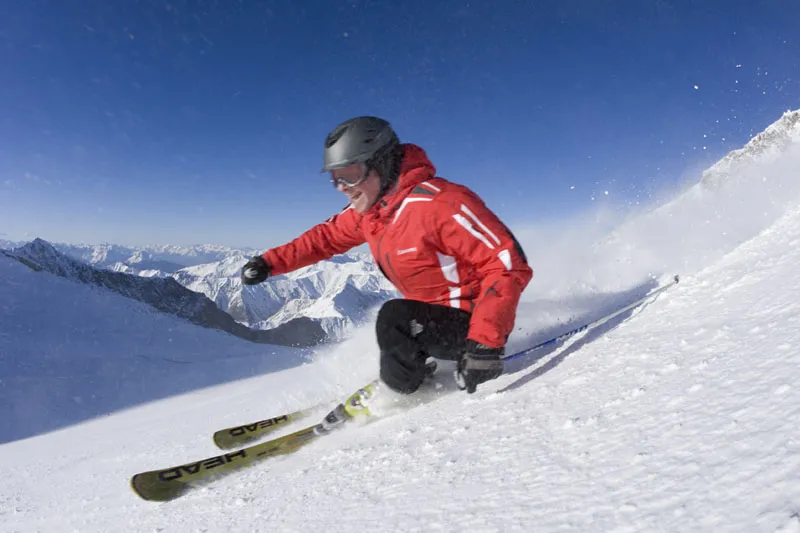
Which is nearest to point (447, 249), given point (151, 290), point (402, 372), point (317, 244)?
point (402, 372)

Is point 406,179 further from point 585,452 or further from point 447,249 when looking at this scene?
point 585,452

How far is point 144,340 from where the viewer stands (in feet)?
123

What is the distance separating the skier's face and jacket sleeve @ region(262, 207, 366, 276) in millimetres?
869

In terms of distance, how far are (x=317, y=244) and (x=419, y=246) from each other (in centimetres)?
154

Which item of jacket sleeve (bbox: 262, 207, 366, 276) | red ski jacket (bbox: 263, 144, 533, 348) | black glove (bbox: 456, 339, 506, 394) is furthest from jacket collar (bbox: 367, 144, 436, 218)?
black glove (bbox: 456, 339, 506, 394)

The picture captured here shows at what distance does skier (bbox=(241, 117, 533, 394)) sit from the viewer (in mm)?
2842

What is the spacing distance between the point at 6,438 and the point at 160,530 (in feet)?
86.2

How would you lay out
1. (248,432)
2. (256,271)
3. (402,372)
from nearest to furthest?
(402,372) → (248,432) → (256,271)

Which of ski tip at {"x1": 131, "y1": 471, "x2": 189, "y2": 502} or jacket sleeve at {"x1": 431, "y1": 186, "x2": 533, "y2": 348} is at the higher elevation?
jacket sleeve at {"x1": 431, "y1": 186, "x2": 533, "y2": 348}

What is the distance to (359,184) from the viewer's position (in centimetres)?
319

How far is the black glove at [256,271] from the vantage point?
4098mm

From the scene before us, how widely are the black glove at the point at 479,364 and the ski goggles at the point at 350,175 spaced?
132cm

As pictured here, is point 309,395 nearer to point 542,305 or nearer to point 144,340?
point 542,305

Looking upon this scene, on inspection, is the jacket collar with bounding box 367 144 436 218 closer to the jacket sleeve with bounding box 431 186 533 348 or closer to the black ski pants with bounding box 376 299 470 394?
the jacket sleeve with bounding box 431 186 533 348
